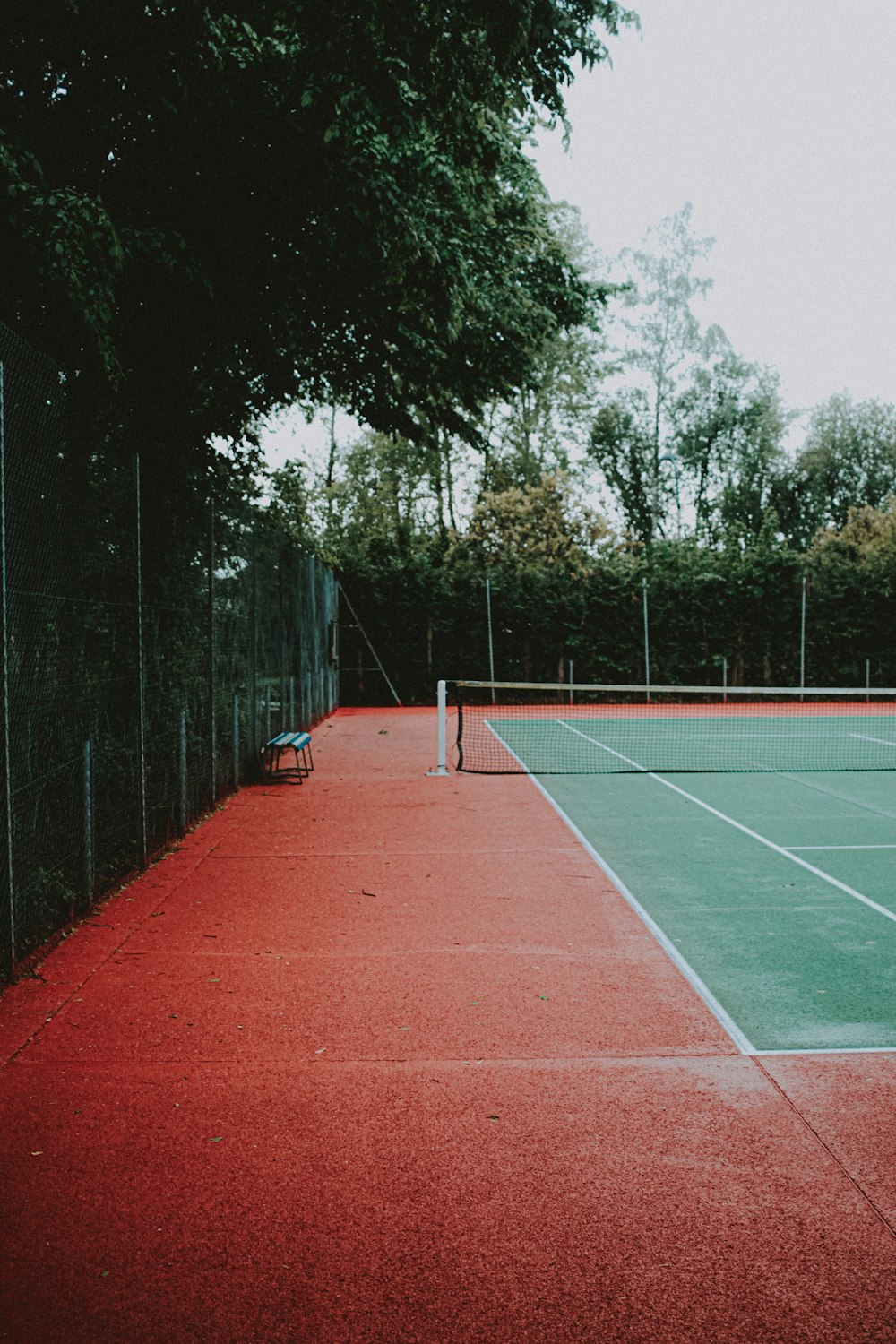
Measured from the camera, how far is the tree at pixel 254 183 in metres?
7.64

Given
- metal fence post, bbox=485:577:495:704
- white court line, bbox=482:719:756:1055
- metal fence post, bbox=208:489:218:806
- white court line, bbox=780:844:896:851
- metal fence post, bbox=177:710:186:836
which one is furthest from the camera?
metal fence post, bbox=485:577:495:704

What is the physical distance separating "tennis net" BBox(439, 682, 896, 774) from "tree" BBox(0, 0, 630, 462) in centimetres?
480

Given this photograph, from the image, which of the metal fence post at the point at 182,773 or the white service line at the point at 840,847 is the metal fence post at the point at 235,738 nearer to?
the metal fence post at the point at 182,773

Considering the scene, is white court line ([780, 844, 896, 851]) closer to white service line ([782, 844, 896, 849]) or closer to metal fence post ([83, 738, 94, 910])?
white service line ([782, 844, 896, 849])

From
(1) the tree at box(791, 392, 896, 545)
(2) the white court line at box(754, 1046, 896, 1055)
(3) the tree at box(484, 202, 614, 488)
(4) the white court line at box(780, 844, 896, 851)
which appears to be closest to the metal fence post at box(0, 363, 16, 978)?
(2) the white court line at box(754, 1046, 896, 1055)

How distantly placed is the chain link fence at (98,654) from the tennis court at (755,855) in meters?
3.50

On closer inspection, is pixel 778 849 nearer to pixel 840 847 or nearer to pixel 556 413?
pixel 840 847

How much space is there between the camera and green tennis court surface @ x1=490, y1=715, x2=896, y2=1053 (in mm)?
5336

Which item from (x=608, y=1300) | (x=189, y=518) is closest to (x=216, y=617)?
(x=189, y=518)

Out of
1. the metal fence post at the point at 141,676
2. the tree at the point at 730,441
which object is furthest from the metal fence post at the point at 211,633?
the tree at the point at 730,441

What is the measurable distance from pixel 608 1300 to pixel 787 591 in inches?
1025

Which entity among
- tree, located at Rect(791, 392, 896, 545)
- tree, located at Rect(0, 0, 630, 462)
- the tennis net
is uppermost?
tree, located at Rect(791, 392, 896, 545)

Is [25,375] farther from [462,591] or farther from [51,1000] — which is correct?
[462,591]

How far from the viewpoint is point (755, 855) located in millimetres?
8938
